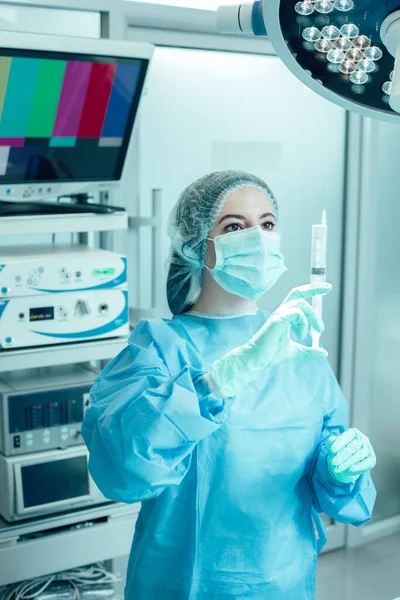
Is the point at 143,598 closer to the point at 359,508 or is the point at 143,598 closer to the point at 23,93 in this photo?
the point at 359,508

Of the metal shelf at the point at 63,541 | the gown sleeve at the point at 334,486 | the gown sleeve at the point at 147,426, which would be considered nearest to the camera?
the gown sleeve at the point at 147,426

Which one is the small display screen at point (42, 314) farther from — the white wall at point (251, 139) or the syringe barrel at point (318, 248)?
the syringe barrel at point (318, 248)

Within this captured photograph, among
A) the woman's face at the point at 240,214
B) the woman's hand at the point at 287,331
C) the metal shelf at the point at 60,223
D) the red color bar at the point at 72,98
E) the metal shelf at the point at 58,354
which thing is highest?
the red color bar at the point at 72,98

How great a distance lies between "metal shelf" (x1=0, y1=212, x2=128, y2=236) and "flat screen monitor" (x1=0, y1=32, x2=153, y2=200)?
0.32 ft

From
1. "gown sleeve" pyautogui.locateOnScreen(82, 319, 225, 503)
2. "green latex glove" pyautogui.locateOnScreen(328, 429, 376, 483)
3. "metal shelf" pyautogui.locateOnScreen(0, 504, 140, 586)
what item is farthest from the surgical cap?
"metal shelf" pyautogui.locateOnScreen(0, 504, 140, 586)

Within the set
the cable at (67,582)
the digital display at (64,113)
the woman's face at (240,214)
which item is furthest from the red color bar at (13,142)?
the cable at (67,582)

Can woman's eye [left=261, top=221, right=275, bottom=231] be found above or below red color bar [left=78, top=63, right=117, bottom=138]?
below

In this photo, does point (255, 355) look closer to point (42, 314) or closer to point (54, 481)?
point (42, 314)

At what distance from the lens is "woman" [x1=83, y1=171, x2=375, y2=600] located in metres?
1.33

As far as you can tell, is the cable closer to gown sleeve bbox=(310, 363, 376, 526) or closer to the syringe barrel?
gown sleeve bbox=(310, 363, 376, 526)

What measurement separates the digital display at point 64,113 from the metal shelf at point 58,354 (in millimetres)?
436

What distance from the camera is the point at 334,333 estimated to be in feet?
10.0

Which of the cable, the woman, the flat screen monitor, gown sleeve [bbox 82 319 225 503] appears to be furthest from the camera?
the cable

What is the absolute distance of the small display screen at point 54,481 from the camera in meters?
2.01
